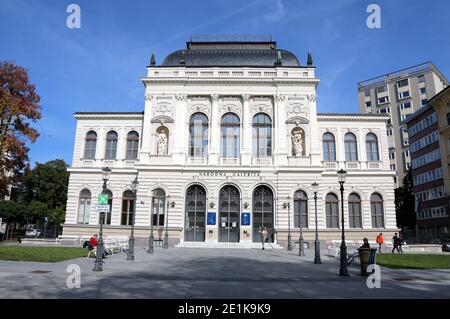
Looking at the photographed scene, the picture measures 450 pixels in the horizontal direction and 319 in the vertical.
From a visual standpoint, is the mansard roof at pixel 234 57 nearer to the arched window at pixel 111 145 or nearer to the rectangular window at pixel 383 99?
the arched window at pixel 111 145

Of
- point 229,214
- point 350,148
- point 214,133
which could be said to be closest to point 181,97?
point 214,133

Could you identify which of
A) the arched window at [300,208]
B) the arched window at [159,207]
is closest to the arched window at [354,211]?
the arched window at [300,208]

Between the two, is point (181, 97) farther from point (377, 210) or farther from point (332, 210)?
point (377, 210)

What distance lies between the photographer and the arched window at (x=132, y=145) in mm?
39844

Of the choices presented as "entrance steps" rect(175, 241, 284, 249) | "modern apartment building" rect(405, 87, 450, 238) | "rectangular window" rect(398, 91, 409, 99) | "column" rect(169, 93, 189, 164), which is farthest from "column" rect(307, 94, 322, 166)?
"rectangular window" rect(398, 91, 409, 99)

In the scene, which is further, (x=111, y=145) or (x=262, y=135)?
(x=111, y=145)

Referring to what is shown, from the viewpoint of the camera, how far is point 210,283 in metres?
12.7

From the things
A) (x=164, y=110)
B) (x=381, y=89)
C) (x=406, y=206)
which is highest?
(x=381, y=89)

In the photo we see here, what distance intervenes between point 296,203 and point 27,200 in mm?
47781

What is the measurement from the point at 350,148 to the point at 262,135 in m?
10.2

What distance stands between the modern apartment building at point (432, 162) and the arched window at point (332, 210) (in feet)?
61.0

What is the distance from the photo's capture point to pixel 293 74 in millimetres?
38938

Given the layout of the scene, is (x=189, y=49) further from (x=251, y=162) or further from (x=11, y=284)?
(x=11, y=284)
